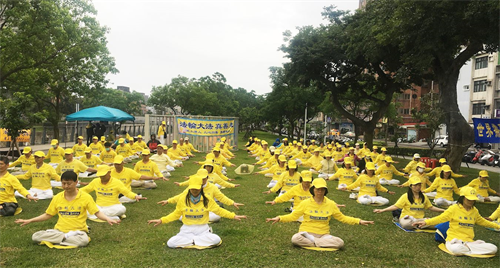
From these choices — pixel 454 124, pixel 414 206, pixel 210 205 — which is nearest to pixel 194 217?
pixel 210 205

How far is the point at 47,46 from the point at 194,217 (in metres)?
16.6

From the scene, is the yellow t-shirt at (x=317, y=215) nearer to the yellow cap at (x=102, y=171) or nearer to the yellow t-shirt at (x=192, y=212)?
the yellow t-shirt at (x=192, y=212)

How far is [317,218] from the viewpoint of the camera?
6.41 metres

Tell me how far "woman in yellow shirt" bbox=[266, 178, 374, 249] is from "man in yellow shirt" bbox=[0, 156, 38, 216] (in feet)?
19.7

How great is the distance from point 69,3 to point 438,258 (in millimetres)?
25310

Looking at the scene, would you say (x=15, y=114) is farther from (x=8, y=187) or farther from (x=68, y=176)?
(x=68, y=176)

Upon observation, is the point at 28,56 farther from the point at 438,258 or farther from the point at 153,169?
the point at 438,258

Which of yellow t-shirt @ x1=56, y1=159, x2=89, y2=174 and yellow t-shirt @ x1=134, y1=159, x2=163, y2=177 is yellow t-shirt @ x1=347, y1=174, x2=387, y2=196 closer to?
yellow t-shirt @ x1=134, y1=159, x2=163, y2=177

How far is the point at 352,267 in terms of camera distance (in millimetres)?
5727

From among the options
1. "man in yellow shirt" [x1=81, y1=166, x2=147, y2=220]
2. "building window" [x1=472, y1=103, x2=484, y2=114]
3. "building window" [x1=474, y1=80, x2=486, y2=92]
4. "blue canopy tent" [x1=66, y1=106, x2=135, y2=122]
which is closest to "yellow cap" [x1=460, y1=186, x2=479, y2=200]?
"man in yellow shirt" [x1=81, y1=166, x2=147, y2=220]

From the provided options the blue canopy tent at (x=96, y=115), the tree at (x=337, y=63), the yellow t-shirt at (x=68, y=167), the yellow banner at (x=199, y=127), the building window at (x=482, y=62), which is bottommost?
the yellow t-shirt at (x=68, y=167)

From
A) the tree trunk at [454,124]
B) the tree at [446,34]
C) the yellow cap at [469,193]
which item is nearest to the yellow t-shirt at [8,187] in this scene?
the yellow cap at [469,193]

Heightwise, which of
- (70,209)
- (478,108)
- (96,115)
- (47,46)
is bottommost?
(70,209)

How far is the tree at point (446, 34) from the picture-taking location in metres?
12.3
